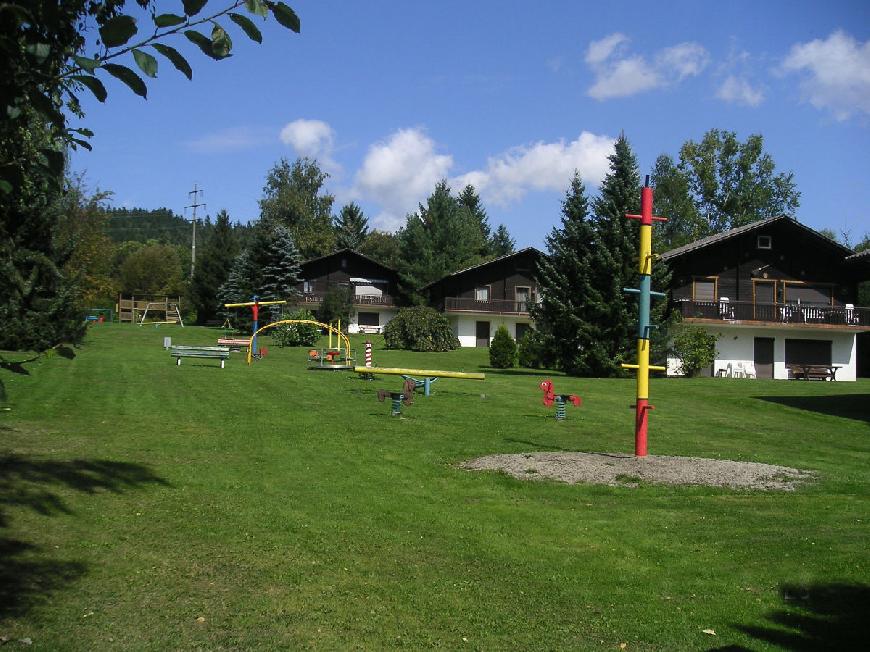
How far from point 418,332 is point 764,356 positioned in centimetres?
1807

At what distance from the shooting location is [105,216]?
59.8m

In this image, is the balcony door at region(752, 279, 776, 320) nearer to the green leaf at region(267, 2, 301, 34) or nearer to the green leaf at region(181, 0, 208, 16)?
the green leaf at region(267, 2, 301, 34)

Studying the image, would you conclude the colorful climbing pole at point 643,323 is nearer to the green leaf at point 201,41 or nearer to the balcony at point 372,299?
the green leaf at point 201,41

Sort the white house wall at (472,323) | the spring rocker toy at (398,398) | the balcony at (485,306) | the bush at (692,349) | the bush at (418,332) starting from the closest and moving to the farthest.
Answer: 1. the spring rocker toy at (398,398)
2. the bush at (692,349)
3. the bush at (418,332)
4. the balcony at (485,306)
5. the white house wall at (472,323)

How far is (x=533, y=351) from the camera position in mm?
36781

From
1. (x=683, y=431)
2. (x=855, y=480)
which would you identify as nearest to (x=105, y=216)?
(x=683, y=431)

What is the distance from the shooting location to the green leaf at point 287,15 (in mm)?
3390

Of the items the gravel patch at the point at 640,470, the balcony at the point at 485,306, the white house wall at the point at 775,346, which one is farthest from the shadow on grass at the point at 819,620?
the balcony at the point at 485,306

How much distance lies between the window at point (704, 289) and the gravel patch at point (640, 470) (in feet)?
99.6

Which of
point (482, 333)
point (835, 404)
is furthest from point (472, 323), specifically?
point (835, 404)

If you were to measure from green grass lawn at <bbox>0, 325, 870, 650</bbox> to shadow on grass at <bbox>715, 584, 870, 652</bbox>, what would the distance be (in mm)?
20

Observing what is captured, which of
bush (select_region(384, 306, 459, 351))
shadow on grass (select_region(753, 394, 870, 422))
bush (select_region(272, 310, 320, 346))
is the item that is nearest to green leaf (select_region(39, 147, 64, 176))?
shadow on grass (select_region(753, 394, 870, 422))

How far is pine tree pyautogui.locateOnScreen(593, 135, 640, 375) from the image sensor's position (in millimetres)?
33375

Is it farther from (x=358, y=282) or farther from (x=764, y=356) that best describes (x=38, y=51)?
(x=358, y=282)
